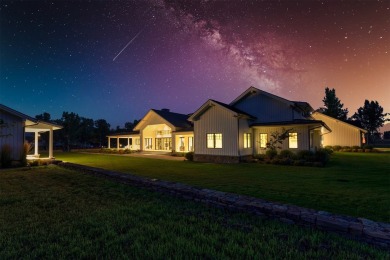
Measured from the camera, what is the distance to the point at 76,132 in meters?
42.3

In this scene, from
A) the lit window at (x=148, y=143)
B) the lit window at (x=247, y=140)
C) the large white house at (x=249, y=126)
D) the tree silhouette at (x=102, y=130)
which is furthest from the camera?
the tree silhouette at (x=102, y=130)

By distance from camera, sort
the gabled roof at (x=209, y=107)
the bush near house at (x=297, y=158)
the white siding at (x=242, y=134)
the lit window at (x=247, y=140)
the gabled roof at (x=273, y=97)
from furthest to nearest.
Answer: the lit window at (x=247, y=140), the gabled roof at (x=273, y=97), the gabled roof at (x=209, y=107), the white siding at (x=242, y=134), the bush near house at (x=297, y=158)

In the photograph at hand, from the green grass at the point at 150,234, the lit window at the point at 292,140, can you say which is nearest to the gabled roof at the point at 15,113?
the green grass at the point at 150,234

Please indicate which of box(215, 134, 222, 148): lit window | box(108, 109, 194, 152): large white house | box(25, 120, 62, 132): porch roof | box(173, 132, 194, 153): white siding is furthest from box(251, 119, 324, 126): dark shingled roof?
box(25, 120, 62, 132): porch roof

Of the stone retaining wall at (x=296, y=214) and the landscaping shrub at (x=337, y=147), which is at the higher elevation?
the landscaping shrub at (x=337, y=147)

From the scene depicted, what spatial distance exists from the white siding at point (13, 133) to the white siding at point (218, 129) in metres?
14.2

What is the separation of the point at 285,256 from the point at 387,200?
5.59 m

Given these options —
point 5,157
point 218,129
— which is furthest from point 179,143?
point 5,157

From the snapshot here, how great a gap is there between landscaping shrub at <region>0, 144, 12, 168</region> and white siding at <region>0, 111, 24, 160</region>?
1.90 ft

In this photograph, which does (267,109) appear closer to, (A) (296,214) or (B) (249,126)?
(B) (249,126)

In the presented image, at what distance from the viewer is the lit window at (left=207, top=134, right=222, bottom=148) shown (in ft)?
64.4

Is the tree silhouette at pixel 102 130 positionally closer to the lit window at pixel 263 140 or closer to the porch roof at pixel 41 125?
the porch roof at pixel 41 125

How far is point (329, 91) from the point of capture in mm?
53062

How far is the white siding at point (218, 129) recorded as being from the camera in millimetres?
18609
